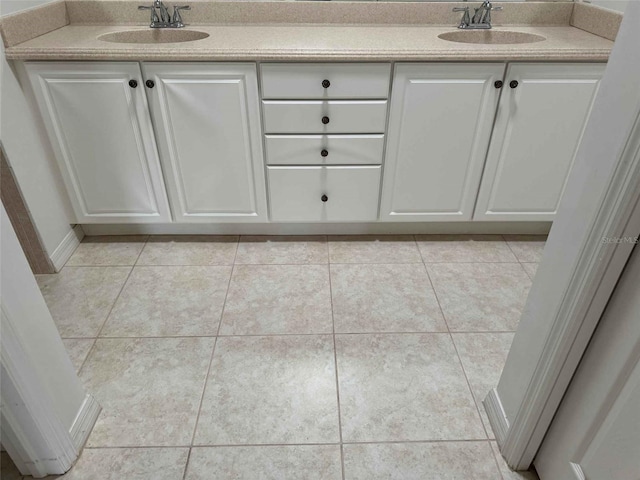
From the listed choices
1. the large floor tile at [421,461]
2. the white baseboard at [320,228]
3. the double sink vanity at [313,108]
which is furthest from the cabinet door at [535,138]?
the large floor tile at [421,461]

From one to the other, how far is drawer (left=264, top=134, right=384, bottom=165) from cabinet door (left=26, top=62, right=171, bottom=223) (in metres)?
0.51

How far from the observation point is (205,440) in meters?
1.28

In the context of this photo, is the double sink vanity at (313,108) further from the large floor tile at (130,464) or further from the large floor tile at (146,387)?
the large floor tile at (130,464)

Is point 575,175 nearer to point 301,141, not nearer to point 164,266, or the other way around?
point 301,141

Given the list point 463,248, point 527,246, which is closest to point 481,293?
point 463,248

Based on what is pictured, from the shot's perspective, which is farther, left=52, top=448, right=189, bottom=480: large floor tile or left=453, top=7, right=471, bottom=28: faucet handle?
left=453, top=7, right=471, bottom=28: faucet handle

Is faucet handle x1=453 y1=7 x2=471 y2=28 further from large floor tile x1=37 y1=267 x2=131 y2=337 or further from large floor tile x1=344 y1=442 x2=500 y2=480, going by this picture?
large floor tile x1=37 y1=267 x2=131 y2=337

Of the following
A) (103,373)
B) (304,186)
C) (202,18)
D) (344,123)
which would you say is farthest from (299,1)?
(103,373)

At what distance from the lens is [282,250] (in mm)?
2082

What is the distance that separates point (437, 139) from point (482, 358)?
0.89 meters

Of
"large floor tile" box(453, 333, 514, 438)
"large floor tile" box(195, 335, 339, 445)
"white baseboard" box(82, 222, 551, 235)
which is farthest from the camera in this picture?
"white baseboard" box(82, 222, 551, 235)

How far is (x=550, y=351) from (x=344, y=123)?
1167 mm

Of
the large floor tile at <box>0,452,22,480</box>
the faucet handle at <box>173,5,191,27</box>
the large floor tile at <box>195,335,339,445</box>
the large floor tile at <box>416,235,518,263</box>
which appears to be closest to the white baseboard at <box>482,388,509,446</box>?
the large floor tile at <box>195,335,339,445</box>

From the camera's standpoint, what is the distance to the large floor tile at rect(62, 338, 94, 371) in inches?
59.8
